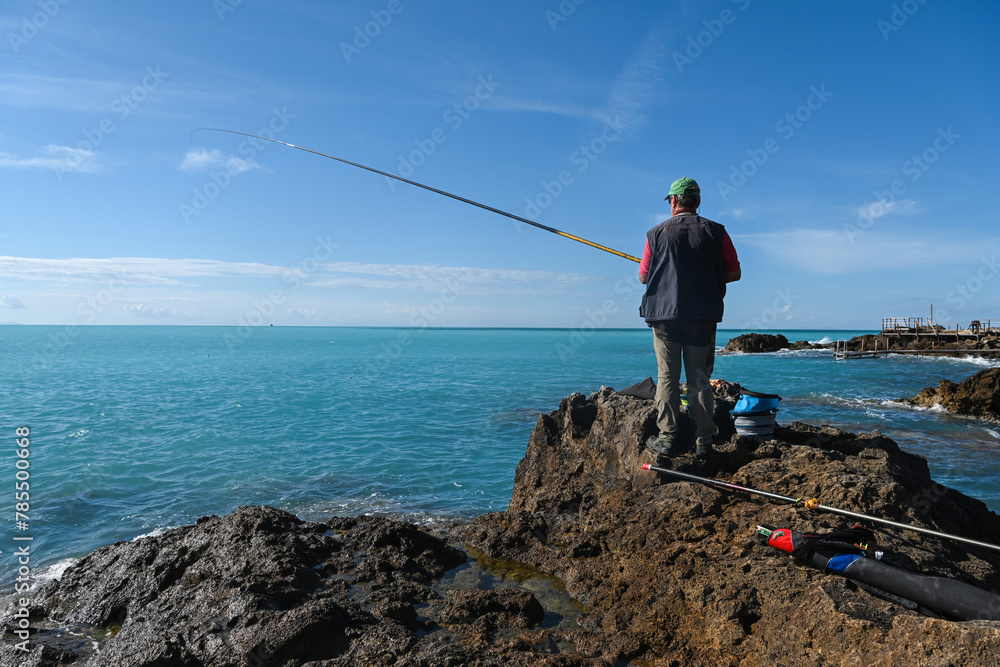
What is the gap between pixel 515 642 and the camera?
3.61 m

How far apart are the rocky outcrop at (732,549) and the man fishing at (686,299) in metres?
0.45

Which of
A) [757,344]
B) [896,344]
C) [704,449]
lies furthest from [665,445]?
[757,344]

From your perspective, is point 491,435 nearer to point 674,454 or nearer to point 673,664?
point 674,454

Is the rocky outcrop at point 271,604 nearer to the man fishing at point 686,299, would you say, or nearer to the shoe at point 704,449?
the shoe at point 704,449

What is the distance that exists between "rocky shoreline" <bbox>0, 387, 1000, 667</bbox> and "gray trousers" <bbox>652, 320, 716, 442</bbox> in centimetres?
35

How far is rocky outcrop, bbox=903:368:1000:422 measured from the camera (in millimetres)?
19078

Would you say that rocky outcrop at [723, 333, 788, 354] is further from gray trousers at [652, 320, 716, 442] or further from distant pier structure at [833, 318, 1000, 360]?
gray trousers at [652, 320, 716, 442]

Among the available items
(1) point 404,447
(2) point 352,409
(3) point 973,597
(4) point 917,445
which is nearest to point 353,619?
(3) point 973,597

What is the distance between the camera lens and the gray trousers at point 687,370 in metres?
4.74

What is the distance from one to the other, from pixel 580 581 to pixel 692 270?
2.73m

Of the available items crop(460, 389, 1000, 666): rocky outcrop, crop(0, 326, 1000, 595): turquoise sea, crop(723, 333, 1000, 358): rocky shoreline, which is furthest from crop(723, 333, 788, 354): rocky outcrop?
crop(460, 389, 1000, 666): rocky outcrop

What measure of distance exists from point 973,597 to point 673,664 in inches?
62.8

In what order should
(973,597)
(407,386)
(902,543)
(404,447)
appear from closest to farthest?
(973,597), (902,543), (404,447), (407,386)

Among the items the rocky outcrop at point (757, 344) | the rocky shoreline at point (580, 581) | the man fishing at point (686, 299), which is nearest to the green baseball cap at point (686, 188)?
the man fishing at point (686, 299)
